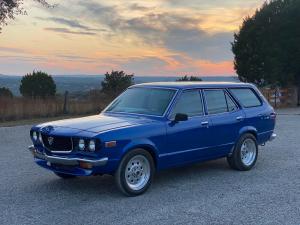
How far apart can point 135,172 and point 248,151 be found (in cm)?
308

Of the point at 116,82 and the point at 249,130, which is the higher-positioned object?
the point at 116,82

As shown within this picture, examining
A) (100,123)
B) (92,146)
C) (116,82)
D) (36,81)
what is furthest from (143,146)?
(36,81)

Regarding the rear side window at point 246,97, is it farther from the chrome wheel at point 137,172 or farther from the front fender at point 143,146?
the chrome wheel at point 137,172

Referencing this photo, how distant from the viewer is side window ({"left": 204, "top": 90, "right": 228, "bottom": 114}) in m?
9.19

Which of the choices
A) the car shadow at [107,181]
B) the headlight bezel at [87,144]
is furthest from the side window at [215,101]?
the headlight bezel at [87,144]

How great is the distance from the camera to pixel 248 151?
10.0 m

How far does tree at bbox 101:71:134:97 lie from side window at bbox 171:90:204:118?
1707 cm

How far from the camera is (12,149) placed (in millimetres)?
12859

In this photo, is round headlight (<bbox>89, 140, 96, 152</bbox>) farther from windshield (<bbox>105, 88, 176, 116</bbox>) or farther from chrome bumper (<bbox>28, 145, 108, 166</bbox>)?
windshield (<bbox>105, 88, 176, 116</bbox>)

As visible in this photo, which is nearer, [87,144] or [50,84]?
[87,144]

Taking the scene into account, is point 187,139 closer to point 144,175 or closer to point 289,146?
point 144,175

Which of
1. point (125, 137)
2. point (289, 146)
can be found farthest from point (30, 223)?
point (289, 146)

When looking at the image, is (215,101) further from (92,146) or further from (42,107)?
(42,107)

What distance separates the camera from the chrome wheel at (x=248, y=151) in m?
9.81
